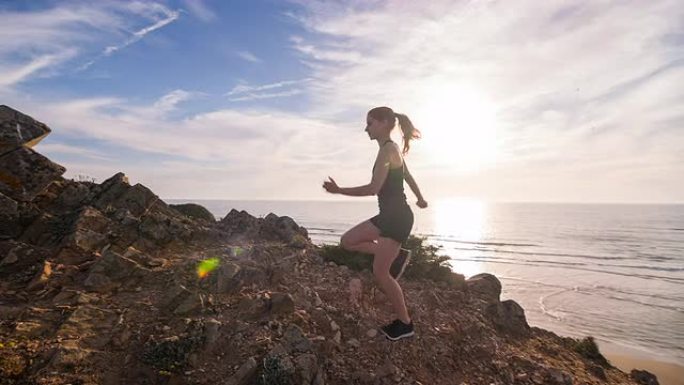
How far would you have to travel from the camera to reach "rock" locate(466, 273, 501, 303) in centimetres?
972

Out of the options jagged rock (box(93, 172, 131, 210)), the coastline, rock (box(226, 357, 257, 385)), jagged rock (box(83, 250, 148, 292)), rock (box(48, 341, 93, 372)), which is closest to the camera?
rock (box(48, 341, 93, 372))

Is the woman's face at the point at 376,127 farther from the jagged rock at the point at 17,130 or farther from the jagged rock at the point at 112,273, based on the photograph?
the jagged rock at the point at 17,130

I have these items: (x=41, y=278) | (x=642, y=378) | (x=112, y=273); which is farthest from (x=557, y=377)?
(x=41, y=278)

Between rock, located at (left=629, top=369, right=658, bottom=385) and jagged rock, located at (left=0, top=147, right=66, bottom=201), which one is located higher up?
jagged rock, located at (left=0, top=147, right=66, bottom=201)

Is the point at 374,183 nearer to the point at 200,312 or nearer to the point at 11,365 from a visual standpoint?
the point at 200,312

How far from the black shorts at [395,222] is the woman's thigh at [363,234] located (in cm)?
14

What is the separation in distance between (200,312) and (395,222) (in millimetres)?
3481

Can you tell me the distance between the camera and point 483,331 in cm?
763

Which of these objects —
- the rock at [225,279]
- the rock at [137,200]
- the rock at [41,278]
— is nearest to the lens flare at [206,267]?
the rock at [225,279]

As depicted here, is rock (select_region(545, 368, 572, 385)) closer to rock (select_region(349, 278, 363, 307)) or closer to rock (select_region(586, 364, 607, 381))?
rock (select_region(586, 364, 607, 381))

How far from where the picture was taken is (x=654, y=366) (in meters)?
13.3

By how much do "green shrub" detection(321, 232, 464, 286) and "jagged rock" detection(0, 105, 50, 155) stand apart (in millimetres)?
7442

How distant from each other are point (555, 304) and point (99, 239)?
73.9ft

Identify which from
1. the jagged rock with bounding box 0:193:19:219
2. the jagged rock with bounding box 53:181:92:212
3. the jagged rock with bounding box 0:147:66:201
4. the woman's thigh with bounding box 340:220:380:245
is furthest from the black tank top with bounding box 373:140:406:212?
the jagged rock with bounding box 53:181:92:212
